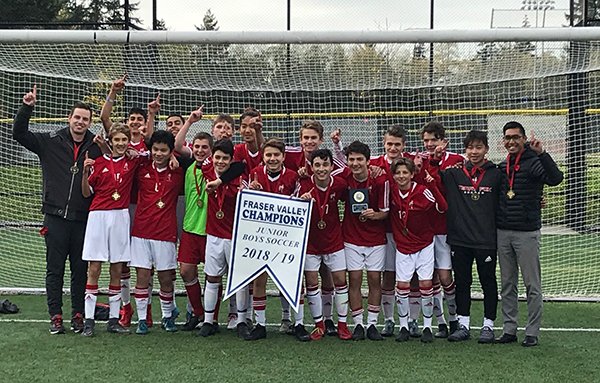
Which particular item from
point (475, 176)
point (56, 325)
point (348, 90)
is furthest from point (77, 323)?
point (348, 90)

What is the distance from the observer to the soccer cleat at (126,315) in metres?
5.85

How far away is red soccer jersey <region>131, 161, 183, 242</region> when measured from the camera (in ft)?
18.2

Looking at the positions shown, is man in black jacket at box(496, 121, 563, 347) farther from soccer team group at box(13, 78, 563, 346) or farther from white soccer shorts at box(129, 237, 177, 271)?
white soccer shorts at box(129, 237, 177, 271)

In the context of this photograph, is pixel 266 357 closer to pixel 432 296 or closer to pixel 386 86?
pixel 432 296

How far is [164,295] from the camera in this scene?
5723 millimetres

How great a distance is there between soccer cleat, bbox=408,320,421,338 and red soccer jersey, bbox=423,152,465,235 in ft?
2.34

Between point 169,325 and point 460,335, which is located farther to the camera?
point 169,325

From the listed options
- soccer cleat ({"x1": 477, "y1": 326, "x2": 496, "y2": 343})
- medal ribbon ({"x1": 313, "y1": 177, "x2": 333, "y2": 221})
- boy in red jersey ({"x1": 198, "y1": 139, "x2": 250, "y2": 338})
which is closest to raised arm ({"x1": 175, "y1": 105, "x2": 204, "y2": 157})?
boy in red jersey ({"x1": 198, "y1": 139, "x2": 250, "y2": 338})

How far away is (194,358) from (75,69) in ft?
11.6

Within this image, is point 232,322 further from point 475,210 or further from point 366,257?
point 475,210

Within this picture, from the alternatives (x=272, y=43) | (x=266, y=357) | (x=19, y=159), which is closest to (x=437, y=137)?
(x=272, y=43)

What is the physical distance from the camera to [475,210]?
5340 millimetres

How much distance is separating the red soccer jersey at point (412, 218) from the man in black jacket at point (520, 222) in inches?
20.1

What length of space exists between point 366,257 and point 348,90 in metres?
2.78
